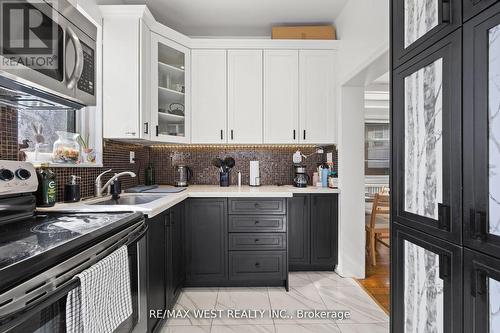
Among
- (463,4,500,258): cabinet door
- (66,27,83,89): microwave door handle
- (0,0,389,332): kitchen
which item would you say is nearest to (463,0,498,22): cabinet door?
(463,4,500,258): cabinet door

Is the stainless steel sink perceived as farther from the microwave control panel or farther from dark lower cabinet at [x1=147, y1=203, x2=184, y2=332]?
the microwave control panel

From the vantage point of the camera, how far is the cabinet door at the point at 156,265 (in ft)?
5.42

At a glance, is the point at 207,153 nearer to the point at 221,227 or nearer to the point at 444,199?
the point at 221,227

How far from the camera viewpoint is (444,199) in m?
1.06

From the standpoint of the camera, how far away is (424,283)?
3.94 feet

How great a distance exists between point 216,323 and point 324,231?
1.44 m

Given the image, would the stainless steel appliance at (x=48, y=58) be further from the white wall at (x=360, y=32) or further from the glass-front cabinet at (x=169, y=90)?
the white wall at (x=360, y=32)

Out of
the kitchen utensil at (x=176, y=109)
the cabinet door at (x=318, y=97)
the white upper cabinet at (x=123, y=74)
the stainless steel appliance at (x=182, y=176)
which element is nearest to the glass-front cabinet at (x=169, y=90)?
A: the kitchen utensil at (x=176, y=109)

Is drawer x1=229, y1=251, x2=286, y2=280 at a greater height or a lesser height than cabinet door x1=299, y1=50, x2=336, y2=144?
lesser

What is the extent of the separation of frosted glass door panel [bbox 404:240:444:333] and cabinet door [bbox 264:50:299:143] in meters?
1.90

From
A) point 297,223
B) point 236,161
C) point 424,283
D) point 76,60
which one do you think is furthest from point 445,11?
point 236,161

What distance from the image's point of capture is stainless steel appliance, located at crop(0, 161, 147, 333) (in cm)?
72

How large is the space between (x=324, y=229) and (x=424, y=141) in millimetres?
1898

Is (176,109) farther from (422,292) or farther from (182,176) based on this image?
(422,292)
